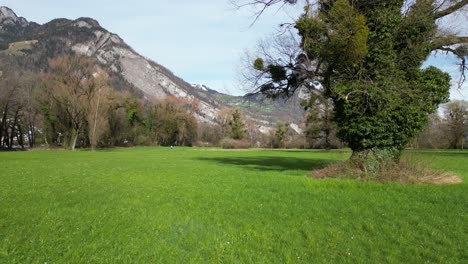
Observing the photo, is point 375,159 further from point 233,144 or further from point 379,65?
point 233,144

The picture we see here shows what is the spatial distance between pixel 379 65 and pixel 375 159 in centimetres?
421

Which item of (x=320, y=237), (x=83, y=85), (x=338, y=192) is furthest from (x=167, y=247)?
(x=83, y=85)

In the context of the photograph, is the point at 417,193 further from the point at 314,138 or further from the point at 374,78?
the point at 314,138

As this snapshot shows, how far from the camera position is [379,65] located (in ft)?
52.9

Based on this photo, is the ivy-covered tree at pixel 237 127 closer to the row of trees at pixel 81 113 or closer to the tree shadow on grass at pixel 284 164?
the row of trees at pixel 81 113

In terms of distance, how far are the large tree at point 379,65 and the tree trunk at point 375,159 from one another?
41 millimetres

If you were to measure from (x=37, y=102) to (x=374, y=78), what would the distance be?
66.7 meters

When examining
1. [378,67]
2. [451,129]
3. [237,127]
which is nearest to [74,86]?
[237,127]

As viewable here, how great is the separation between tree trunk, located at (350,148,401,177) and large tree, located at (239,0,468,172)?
0.04m

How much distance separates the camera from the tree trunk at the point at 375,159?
15.5 metres

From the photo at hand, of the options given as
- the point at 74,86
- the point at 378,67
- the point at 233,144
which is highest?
the point at 74,86

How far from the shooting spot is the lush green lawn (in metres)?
6.46

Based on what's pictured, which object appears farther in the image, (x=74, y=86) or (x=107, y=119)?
(x=107, y=119)

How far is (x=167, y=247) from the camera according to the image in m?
6.80
